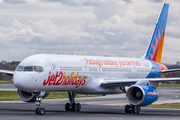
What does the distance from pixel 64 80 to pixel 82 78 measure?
2327mm

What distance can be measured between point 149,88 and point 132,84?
94.5 inches

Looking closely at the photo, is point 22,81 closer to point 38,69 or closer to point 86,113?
point 38,69

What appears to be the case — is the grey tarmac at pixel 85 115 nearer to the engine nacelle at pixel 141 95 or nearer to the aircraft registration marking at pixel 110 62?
the engine nacelle at pixel 141 95

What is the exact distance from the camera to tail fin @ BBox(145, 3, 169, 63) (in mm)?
42125

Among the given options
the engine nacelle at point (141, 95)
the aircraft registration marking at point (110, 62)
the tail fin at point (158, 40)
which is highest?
the tail fin at point (158, 40)

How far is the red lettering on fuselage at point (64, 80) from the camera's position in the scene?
27872 mm

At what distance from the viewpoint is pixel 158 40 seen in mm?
42969

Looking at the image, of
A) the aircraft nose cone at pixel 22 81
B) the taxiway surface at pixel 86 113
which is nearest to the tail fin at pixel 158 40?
the taxiway surface at pixel 86 113

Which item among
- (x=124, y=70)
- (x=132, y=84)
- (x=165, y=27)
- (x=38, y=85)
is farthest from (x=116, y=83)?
(x=165, y=27)

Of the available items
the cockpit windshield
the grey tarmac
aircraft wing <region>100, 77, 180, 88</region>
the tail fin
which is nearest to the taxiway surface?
the grey tarmac

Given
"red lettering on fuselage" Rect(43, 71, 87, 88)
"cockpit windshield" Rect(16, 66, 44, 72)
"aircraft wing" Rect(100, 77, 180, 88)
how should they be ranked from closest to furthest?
"cockpit windshield" Rect(16, 66, 44, 72) → "red lettering on fuselage" Rect(43, 71, 87, 88) → "aircraft wing" Rect(100, 77, 180, 88)

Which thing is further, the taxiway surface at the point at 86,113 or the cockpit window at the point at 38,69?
the cockpit window at the point at 38,69

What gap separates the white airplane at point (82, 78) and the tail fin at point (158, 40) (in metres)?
3.08

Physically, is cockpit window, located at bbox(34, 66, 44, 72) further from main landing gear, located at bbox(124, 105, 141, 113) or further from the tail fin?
the tail fin
